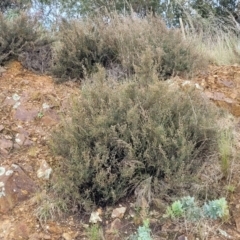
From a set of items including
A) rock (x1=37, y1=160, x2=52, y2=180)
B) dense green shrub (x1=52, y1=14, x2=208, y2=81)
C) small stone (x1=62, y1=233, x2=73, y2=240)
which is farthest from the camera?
dense green shrub (x1=52, y1=14, x2=208, y2=81)

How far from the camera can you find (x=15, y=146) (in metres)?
3.18

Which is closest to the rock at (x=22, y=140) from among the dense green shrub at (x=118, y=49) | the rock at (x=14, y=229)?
the rock at (x=14, y=229)

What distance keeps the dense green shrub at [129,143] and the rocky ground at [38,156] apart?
0.57ft

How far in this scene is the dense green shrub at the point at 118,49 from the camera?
4184mm

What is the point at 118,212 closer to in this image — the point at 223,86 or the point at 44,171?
the point at 44,171

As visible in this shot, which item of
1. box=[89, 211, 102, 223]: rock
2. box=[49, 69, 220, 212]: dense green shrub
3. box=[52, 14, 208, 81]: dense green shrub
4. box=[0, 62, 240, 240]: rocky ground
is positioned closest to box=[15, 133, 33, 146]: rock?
box=[0, 62, 240, 240]: rocky ground

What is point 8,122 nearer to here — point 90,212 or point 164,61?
point 90,212

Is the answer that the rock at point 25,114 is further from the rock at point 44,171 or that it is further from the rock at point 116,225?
the rock at point 116,225

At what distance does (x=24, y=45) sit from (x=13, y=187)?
2.02m

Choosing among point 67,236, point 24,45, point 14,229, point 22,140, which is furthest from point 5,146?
point 24,45

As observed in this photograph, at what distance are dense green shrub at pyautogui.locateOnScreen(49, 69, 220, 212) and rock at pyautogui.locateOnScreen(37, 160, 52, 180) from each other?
0.47 feet

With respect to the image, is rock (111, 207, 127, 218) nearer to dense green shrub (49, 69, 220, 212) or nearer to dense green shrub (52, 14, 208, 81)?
dense green shrub (49, 69, 220, 212)

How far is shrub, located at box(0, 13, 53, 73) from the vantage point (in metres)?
4.25

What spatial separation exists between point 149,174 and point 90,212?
0.48m
